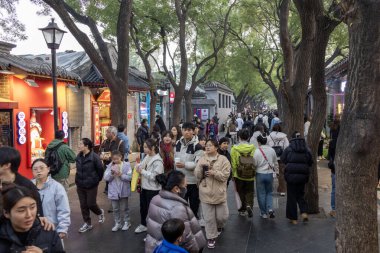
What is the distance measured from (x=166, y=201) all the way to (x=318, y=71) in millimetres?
4035

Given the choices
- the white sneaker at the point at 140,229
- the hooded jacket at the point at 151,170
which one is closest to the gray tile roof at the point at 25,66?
the hooded jacket at the point at 151,170

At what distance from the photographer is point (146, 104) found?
22.0 metres

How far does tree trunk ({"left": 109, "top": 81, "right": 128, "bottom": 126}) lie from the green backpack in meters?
4.17

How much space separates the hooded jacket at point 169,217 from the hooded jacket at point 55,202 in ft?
3.19

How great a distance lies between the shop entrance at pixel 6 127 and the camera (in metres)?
10.0

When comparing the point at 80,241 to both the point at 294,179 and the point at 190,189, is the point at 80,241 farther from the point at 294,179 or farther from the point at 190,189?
the point at 294,179

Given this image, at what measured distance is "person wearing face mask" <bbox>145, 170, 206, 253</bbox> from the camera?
147 inches

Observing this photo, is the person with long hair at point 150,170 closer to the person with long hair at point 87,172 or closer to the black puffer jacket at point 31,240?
the person with long hair at point 87,172

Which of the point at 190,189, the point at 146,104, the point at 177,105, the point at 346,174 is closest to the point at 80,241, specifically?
the point at 190,189

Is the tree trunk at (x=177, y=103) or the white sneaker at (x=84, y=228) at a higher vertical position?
the tree trunk at (x=177, y=103)

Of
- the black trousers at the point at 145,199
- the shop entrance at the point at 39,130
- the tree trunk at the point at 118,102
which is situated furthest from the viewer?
the shop entrance at the point at 39,130

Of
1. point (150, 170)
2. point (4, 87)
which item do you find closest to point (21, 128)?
point (4, 87)

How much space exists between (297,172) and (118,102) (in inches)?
206

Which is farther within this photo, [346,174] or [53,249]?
[346,174]
